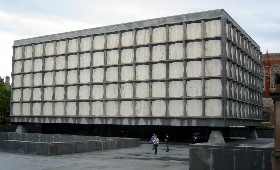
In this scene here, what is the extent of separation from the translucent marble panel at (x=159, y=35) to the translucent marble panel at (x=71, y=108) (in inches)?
666

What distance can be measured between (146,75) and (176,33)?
7.07m

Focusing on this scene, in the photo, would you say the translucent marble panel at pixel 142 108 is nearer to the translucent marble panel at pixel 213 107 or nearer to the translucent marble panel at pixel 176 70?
the translucent marble panel at pixel 176 70

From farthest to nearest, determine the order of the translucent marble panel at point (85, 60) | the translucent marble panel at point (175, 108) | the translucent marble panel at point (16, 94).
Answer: the translucent marble panel at point (16, 94)
the translucent marble panel at point (85, 60)
the translucent marble panel at point (175, 108)

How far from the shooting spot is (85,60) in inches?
2245

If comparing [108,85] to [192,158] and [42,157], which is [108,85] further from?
[192,158]

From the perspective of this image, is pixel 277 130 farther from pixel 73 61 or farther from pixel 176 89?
pixel 73 61

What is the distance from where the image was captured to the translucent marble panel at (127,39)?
52688 millimetres

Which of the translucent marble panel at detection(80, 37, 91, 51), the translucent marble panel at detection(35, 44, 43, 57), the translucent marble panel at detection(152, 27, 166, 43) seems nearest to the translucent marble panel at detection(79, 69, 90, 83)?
the translucent marble panel at detection(80, 37, 91, 51)

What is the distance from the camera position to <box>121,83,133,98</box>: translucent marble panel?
51981mm

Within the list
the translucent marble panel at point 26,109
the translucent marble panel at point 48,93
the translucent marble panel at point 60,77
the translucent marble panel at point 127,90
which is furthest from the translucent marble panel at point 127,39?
the translucent marble panel at point 26,109

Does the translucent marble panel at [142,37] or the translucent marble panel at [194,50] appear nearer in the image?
the translucent marble panel at [194,50]

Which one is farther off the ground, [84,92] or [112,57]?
[112,57]

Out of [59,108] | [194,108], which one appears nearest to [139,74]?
[194,108]

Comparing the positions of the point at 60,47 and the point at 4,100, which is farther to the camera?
the point at 4,100
